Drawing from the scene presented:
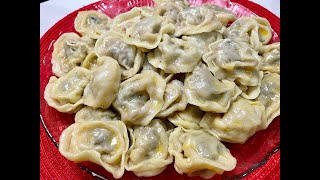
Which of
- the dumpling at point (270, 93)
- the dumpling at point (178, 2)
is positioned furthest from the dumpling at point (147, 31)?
the dumpling at point (270, 93)

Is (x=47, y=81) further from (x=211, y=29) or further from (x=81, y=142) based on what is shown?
(x=211, y=29)

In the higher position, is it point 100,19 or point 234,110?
point 100,19

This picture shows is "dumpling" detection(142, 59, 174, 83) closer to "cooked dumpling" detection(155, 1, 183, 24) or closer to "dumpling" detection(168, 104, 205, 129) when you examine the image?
"dumpling" detection(168, 104, 205, 129)

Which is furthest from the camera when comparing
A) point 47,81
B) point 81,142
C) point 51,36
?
point 51,36

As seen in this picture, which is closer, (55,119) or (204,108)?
(204,108)

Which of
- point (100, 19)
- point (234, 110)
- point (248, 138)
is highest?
point (100, 19)

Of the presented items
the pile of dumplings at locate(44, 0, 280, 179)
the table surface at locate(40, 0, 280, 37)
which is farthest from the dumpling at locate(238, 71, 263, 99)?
the table surface at locate(40, 0, 280, 37)

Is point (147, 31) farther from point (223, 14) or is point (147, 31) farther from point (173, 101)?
point (223, 14)

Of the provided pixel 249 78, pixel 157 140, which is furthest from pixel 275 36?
pixel 157 140
